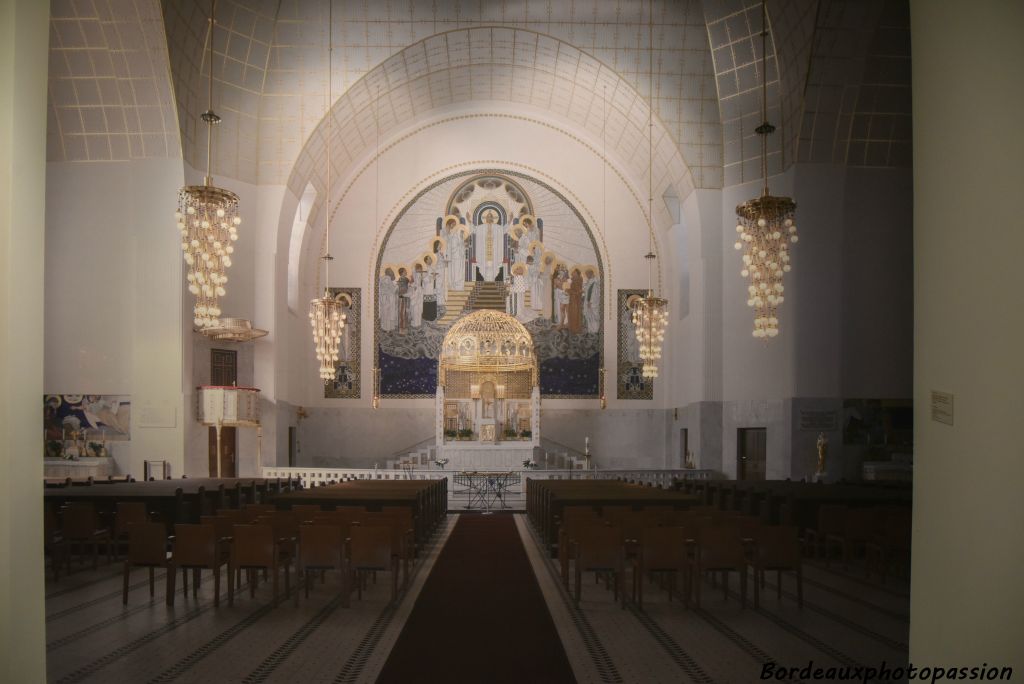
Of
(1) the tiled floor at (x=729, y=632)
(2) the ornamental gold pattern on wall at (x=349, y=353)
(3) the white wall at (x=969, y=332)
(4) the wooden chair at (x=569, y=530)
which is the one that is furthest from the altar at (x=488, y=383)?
(3) the white wall at (x=969, y=332)

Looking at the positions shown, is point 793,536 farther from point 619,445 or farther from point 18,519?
point 619,445

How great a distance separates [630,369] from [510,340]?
3967 mm

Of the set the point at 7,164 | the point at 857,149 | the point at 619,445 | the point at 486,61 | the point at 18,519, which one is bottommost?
the point at 619,445

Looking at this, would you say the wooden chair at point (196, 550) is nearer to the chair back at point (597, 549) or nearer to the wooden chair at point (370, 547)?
the wooden chair at point (370, 547)

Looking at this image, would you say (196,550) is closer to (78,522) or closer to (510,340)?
(78,522)

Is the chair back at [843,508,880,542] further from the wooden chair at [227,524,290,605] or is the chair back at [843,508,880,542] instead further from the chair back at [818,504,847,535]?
the wooden chair at [227,524,290,605]

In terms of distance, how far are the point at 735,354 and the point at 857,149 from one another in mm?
5191

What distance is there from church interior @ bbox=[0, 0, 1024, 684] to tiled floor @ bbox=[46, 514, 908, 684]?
53 millimetres

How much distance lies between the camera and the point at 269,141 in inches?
775

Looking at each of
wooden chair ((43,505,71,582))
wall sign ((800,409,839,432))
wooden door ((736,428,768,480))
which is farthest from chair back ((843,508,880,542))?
wooden door ((736,428,768,480))

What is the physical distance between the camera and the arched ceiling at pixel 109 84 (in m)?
15.2

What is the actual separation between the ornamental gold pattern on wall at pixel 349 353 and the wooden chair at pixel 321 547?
17.2 metres

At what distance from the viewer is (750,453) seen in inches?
755

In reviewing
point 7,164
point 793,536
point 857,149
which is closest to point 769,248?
point 793,536
